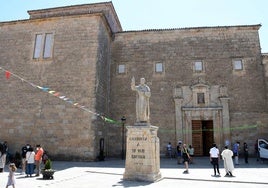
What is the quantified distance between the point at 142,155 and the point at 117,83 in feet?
32.1

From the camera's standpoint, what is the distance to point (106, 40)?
1703 centimetres

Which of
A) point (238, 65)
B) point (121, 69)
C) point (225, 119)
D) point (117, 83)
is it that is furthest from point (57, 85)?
point (238, 65)

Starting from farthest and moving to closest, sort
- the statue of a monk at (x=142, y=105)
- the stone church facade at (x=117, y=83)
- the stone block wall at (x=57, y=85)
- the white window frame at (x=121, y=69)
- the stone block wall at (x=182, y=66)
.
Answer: the white window frame at (x=121, y=69) < the stone block wall at (x=182, y=66) < the stone church facade at (x=117, y=83) < the stone block wall at (x=57, y=85) < the statue of a monk at (x=142, y=105)

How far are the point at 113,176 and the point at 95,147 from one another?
4.80m

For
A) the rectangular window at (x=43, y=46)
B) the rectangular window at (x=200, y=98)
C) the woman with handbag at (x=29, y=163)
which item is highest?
the rectangular window at (x=43, y=46)

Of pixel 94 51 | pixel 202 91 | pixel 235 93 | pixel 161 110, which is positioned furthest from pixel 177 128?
pixel 94 51

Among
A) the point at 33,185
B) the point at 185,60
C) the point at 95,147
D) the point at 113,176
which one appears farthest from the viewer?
the point at 185,60

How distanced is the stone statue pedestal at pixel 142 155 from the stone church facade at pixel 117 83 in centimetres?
556

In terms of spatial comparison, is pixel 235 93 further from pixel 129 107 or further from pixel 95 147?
pixel 95 147

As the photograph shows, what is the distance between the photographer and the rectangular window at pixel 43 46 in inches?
608

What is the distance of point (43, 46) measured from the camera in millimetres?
15578

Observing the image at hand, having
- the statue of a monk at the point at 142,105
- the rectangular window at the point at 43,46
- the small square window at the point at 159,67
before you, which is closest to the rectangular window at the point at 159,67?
the small square window at the point at 159,67

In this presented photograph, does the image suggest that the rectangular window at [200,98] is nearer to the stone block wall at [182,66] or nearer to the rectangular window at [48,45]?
the stone block wall at [182,66]

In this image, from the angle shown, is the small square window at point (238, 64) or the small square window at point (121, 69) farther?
the small square window at point (121, 69)
